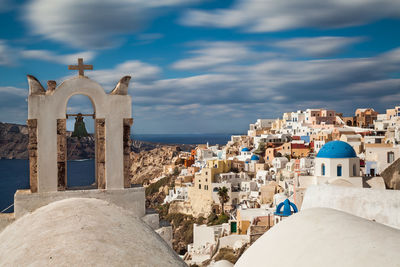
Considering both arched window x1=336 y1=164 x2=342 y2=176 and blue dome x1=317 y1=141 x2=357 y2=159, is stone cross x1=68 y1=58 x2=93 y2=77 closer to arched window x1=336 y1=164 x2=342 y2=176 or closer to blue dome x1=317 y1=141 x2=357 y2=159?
blue dome x1=317 y1=141 x2=357 y2=159

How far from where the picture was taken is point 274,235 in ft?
19.0

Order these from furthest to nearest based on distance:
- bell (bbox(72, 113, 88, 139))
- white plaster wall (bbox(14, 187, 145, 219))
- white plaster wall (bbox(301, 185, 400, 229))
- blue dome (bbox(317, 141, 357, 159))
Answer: blue dome (bbox(317, 141, 357, 159)) < white plaster wall (bbox(301, 185, 400, 229)) < bell (bbox(72, 113, 88, 139)) < white plaster wall (bbox(14, 187, 145, 219))

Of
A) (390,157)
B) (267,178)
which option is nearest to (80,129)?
(390,157)

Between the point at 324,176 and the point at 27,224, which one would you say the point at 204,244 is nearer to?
the point at 324,176

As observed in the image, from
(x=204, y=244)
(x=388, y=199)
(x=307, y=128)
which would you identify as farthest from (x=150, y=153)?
(x=388, y=199)

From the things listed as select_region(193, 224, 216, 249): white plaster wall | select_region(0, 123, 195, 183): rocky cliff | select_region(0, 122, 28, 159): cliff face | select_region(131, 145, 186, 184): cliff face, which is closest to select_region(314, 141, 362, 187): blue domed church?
select_region(193, 224, 216, 249): white plaster wall

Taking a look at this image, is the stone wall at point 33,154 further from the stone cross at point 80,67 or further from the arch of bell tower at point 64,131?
the stone cross at point 80,67

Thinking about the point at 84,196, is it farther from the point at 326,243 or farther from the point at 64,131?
→ the point at 326,243

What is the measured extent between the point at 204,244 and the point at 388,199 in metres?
24.3

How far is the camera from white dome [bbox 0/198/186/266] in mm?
3092

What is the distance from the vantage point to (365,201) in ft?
25.1

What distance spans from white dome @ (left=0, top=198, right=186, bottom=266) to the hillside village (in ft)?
17.2

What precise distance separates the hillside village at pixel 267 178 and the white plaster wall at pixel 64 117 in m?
4.66

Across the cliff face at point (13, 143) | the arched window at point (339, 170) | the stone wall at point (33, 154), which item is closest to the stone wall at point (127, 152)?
the stone wall at point (33, 154)
